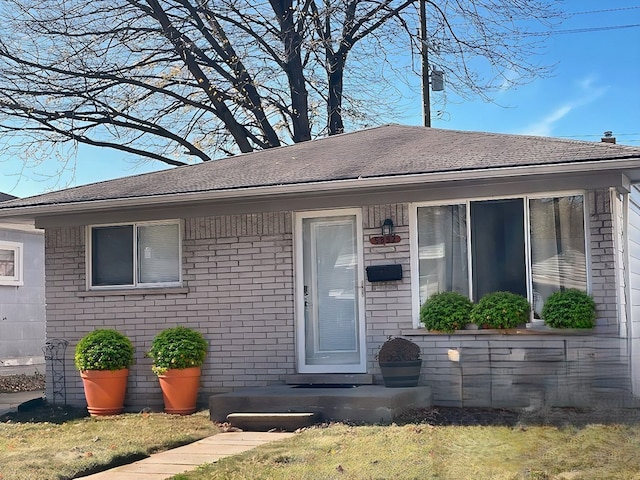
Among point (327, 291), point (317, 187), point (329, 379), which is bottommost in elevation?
point (329, 379)

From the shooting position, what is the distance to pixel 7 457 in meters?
8.16

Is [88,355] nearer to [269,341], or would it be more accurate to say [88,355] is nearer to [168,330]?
[168,330]

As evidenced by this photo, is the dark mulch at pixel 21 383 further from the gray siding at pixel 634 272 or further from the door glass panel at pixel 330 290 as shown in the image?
the gray siding at pixel 634 272

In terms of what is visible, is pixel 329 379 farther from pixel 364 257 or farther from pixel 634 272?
pixel 634 272

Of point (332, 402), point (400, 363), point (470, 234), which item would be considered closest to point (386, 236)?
point (470, 234)

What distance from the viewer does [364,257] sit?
35.8 ft

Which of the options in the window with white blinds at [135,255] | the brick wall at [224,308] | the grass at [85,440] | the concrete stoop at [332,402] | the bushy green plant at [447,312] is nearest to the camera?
the grass at [85,440]

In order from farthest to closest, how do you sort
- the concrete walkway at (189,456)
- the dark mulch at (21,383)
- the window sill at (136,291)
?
the dark mulch at (21,383) → the window sill at (136,291) → the concrete walkway at (189,456)

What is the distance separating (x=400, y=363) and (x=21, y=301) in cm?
1075

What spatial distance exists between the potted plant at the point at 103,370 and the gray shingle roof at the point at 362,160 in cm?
192

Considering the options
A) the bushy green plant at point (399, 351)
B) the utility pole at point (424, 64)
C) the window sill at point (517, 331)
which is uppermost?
the utility pole at point (424, 64)

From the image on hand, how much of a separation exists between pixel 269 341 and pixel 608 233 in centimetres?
435

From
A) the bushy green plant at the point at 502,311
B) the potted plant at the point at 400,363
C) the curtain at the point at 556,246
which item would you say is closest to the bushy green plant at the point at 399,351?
the potted plant at the point at 400,363

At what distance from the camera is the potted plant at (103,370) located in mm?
11297
